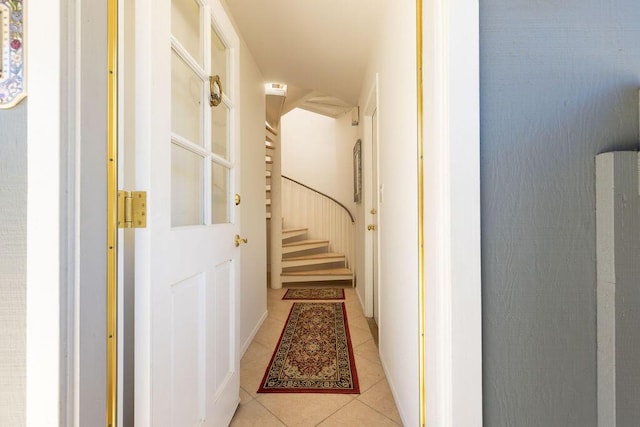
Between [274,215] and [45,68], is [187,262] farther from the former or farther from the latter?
[274,215]

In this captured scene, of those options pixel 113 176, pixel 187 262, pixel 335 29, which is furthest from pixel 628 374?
pixel 335 29

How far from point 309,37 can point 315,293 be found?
287 cm

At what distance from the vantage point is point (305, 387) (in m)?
1.66

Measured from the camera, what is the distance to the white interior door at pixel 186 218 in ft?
2.68

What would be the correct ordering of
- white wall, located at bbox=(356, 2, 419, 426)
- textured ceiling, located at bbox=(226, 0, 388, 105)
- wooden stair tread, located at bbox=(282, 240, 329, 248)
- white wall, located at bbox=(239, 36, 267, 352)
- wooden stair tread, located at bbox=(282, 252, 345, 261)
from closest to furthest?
white wall, located at bbox=(356, 2, 419, 426) → textured ceiling, located at bbox=(226, 0, 388, 105) → white wall, located at bbox=(239, 36, 267, 352) → wooden stair tread, located at bbox=(282, 252, 345, 261) → wooden stair tread, located at bbox=(282, 240, 329, 248)

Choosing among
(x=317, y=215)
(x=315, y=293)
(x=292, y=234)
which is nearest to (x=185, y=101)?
(x=315, y=293)

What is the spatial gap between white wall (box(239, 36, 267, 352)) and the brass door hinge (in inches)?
52.5

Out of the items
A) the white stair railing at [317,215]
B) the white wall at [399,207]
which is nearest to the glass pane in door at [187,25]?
the white wall at [399,207]

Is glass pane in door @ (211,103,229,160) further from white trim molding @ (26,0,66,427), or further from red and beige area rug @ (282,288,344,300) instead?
red and beige area rug @ (282,288,344,300)

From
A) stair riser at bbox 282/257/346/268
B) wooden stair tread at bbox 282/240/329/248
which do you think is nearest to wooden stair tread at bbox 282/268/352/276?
stair riser at bbox 282/257/346/268

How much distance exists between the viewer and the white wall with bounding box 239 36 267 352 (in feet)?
7.11

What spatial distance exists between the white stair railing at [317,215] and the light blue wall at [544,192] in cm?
384

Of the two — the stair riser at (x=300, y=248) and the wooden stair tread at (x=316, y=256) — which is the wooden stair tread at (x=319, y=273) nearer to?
the wooden stair tread at (x=316, y=256)

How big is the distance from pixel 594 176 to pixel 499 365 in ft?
1.80
